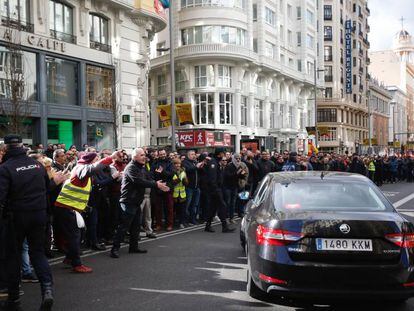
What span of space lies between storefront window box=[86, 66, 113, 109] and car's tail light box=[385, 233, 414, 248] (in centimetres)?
2103

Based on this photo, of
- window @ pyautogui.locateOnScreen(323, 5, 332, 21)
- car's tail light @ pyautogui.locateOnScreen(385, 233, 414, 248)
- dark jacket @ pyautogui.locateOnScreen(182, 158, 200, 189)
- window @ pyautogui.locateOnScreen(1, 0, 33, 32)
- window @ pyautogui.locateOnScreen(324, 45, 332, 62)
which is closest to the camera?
car's tail light @ pyautogui.locateOnScreen(385, 233, 414, 248)

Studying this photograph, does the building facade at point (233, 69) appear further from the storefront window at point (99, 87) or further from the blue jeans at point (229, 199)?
the blue jeans at point (229, 199)

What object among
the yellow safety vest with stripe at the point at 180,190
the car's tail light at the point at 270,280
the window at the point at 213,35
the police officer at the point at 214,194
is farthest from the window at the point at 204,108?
the car's tail light at the point at 270,280

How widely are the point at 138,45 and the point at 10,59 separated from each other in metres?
10.2

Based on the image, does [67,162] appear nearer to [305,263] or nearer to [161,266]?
[161,266]

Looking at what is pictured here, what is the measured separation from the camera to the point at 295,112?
54.2m

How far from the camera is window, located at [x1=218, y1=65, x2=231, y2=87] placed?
41.2 metres

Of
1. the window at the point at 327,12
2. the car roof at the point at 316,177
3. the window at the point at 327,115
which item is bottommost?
the car roof at the point at 316,177

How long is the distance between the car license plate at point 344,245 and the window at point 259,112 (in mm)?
40511

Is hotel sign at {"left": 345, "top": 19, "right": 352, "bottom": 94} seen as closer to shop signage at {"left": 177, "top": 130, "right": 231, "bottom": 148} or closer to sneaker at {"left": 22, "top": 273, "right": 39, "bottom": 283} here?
shop signage at {"left": 177, "top": 130, "right": 231, "bottom": 148}

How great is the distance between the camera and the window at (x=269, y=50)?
152ft

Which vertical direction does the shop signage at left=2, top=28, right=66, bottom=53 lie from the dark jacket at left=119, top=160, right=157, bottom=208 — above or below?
above

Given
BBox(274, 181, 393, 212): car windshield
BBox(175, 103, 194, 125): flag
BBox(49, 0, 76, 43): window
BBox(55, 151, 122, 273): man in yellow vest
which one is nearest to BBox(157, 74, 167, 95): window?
BBox(49, 0, 76, 43): window

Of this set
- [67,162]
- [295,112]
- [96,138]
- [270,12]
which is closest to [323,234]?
[67,162]
